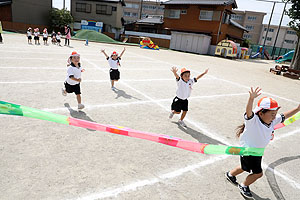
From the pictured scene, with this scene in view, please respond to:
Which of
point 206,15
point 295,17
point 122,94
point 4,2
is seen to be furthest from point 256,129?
point 4,2

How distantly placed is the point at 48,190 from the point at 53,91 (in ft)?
14.7

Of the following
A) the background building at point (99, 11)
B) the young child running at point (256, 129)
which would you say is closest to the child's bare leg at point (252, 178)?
the young child running at point (256, 129)

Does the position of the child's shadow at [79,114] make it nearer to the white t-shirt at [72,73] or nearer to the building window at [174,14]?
the white t-shirt at [72,73]

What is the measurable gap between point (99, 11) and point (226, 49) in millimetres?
28265

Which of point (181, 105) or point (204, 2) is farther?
point (204, 2)

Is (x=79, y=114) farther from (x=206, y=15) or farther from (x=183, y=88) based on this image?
(x=206, y=15)

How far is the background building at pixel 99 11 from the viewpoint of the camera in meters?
42.7

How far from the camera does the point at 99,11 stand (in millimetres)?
43188

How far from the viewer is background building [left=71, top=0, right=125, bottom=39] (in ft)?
140

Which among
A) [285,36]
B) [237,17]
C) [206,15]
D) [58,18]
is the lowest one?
[58,18]

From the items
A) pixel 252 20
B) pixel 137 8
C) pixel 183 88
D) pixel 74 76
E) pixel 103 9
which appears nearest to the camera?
pixel 183 88

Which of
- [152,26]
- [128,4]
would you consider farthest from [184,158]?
[128,4]

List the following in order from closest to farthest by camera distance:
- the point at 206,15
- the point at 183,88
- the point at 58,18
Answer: the point at 183,88, the point at 206,15, the point at 58,18

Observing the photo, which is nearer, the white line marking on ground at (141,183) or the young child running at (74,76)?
the white line marking on ground at (141,183)
